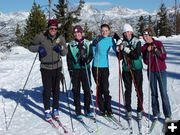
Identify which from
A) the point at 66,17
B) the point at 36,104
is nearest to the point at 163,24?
the point at 66,17

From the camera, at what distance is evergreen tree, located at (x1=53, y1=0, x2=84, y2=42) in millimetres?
35812

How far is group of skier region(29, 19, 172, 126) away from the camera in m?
5.40

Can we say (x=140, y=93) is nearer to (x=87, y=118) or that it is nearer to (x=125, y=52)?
(x=125, y=52)

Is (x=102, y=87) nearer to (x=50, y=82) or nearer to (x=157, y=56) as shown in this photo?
(x=50, y=82)

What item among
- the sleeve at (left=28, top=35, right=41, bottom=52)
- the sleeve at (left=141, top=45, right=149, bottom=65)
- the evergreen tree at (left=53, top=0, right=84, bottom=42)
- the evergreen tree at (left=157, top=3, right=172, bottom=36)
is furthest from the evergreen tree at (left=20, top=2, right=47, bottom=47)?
the evergreen tree at (left=157, top=3, right=172, bottom=36)

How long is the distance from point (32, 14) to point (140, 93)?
3361 centimetres

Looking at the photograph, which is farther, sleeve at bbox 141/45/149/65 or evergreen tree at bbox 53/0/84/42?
evergreen tree at bbox 53/0/84/42

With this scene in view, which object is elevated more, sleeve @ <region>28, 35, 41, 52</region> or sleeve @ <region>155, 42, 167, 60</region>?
sleeve @ <region>28, 35, 41, 52</region>

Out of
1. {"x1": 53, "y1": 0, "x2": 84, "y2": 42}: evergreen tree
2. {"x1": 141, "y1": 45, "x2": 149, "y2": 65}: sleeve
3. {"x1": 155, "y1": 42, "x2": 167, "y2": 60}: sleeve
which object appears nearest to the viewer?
{"x1": 155, "y1": 42, "x2": 167, "y2": 60}: sleeve

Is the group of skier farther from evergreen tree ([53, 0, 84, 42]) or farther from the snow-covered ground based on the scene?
evergreen tree ([53, 0, 84, 42])

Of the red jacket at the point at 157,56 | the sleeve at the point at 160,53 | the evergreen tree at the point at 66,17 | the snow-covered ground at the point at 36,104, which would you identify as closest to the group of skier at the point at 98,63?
the red jacket at the point at 157,56

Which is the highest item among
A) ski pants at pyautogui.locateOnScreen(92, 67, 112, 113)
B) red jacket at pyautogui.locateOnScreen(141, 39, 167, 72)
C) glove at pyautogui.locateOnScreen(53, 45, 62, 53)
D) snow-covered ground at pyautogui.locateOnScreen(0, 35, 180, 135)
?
glove at pyautogui.locateOnScreen(53, 45, 62, 53)

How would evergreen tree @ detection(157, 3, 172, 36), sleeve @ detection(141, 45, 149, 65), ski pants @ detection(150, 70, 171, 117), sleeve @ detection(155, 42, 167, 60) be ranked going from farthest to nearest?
evergreen tree @ detection(157, 3, 172, 36) → sleeve @ detection(141, 45, 149, 65) → ski pants @ detection(150, 70, 171, 117) → sleeve @ detection(155, 42, 167, 60)

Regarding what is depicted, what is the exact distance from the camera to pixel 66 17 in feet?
120
